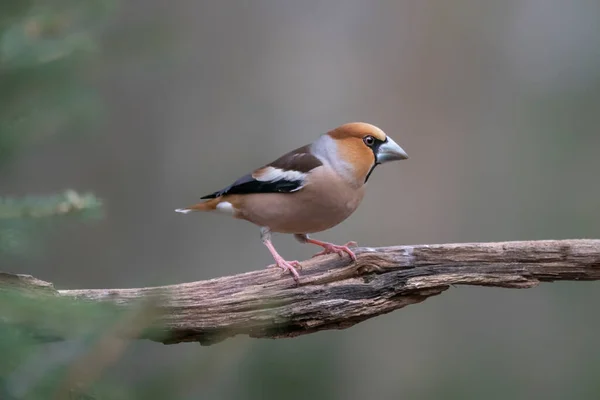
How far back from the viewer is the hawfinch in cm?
192

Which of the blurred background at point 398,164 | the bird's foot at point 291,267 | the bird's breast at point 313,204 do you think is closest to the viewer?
the bird's foot at point 291,267

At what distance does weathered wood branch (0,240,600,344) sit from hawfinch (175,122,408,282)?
192 millimetres

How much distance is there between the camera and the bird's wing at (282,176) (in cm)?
196

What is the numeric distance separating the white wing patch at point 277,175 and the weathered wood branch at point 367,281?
326 millimetres

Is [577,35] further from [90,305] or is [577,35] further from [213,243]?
[90,305]

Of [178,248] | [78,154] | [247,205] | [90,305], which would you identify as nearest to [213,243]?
[178,248]

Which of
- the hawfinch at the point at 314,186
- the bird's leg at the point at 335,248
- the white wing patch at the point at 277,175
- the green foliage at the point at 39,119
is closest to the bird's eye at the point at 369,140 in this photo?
the hawfinch at the point at 314,186

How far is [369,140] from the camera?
2045 millimetres

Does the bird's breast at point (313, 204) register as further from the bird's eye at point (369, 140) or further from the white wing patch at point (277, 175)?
the bird's eye at point (369, 140)

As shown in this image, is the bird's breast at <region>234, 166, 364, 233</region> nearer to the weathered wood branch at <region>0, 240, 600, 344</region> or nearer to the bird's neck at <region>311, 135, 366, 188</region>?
the bird's neck at <region>311, 135, 366, 188</region>

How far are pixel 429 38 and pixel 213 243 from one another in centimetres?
172

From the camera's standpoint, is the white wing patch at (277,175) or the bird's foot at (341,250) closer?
the bird's foot at (341,250)

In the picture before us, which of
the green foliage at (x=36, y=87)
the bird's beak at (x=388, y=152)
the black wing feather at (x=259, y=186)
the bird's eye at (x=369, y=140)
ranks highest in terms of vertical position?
the bird's eye at (x=369, y=140)

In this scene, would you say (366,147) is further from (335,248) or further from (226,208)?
(226,208)
